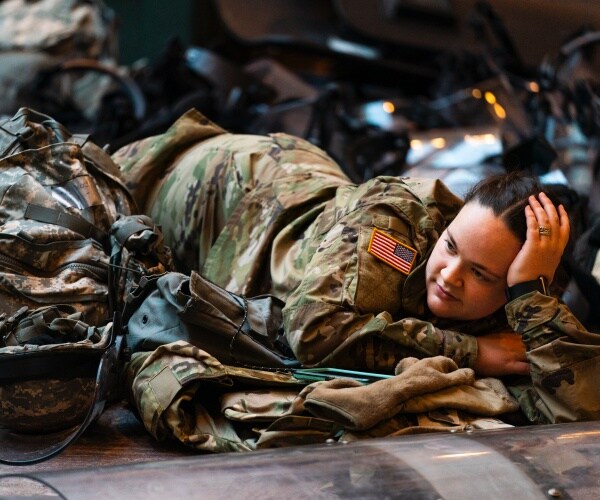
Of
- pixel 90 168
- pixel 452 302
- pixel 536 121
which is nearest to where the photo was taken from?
pixel 452 302

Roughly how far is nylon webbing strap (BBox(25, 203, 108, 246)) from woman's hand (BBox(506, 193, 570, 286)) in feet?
2.75

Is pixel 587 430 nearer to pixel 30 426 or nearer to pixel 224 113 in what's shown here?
pixel 30 426

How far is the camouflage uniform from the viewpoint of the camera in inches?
72.1

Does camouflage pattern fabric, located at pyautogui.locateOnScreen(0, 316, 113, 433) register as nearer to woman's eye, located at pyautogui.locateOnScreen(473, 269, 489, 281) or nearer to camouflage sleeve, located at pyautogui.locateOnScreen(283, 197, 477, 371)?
camouflage sleeve, located at pyautogui.locateOnScreen(283, 197, 477, 371)

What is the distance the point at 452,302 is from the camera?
1.90 meters

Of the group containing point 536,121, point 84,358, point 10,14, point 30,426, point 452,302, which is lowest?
point 10,14

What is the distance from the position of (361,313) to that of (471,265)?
0.22 metres

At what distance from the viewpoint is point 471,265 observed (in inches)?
73.4

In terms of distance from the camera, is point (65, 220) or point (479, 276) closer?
point (479, 276)

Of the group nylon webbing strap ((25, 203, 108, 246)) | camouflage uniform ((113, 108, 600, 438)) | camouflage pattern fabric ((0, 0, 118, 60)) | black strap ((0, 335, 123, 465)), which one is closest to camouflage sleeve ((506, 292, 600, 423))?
camouflage uniform ((113, 108, 600, 438))

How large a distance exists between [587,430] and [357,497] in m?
0.48

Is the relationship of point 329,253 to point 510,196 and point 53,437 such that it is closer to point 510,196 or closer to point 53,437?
point 510,196

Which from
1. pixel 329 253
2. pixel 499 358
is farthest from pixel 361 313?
pixel 499 358

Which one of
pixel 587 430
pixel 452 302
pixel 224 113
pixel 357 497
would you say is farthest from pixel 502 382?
pixel 224 113
